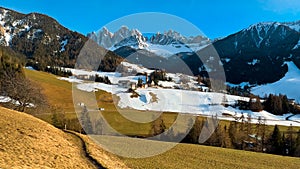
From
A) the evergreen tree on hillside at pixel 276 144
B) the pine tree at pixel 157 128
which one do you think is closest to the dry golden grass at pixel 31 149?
the pine tree at pixel 157 128

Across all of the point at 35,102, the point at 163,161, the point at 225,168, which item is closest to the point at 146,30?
the point at 163,161

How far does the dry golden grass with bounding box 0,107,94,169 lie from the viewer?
23.2 m

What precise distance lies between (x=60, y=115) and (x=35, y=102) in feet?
87.2

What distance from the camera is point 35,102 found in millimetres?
66625

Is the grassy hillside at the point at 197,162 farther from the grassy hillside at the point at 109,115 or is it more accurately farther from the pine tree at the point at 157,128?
the grassy hillside at the point at 109,115

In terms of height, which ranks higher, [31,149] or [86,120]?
[31,149]

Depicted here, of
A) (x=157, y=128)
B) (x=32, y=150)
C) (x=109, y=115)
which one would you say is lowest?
(x=157, y=128)

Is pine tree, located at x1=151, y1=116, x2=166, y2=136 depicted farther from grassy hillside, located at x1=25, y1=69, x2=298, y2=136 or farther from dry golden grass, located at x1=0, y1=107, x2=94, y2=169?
dry golden grass, located at x1=0, y1=107, x2=94, y2=169

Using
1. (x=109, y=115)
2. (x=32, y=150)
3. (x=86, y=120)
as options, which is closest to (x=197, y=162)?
(x=32, y=150)

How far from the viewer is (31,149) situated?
27.3 m

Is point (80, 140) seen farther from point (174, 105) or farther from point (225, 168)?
point (174, 105)

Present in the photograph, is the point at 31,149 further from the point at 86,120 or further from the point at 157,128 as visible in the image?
the point at 157,128

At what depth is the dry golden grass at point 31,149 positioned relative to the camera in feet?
76.0

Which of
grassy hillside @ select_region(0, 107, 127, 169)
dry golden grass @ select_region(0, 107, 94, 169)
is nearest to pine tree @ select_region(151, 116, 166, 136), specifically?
grassy hillside @ select_region(0, 107, 127, 169)
